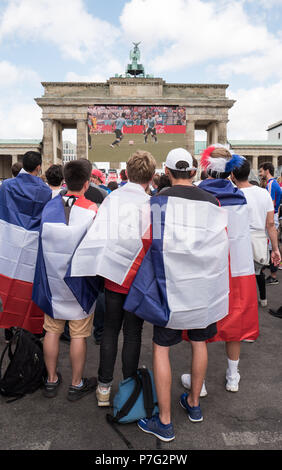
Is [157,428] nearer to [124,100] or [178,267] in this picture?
[178,267]

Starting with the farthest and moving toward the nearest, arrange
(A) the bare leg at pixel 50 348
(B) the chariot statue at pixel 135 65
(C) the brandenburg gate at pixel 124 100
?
(B) the chariot statue at pixel 135 65, (C) the brandenburg gate at pixel 124 100, (A) the bare leg at pixel 50 348

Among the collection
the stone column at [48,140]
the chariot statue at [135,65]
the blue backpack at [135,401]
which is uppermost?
the chariot statue at [135,65]

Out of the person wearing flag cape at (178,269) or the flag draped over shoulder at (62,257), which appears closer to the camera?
the person wearing flag cape at (178,269)

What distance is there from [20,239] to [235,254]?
2.19 meters

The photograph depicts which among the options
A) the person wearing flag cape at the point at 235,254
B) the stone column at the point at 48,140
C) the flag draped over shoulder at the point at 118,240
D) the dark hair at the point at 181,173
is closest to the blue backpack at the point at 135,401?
the person wearing flag cape at the point at 235,254

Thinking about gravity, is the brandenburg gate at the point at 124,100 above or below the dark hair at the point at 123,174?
above

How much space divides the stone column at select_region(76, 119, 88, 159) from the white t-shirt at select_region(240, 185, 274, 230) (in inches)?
1442

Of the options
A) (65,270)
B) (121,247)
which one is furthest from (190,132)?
(121,247)

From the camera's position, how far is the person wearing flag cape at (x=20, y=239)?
11.7 feet

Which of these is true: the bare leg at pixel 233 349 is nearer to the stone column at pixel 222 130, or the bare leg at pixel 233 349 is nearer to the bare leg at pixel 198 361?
the bare leg at pixel 198 361

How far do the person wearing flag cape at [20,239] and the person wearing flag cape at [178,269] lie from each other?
5.24ft

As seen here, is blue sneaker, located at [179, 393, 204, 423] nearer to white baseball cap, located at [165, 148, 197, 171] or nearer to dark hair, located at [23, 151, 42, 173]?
white baseball cap, located at [165, 148, 197, 171]

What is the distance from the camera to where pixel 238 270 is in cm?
299

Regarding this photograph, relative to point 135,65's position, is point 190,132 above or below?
below
